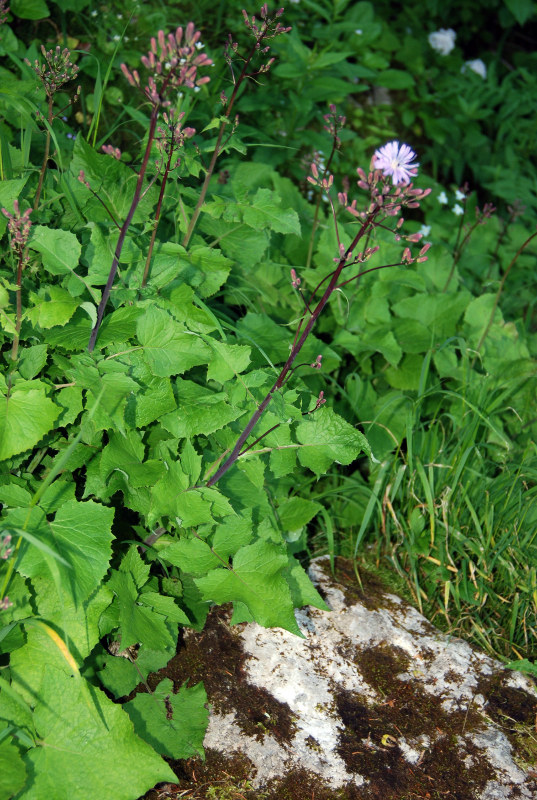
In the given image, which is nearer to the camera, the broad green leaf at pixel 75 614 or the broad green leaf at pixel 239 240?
the broad green leaf at pixel 75 614

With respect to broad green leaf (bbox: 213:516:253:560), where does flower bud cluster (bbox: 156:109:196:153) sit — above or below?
above

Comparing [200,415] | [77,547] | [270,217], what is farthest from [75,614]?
[270,217]

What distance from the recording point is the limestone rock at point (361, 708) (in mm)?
1818

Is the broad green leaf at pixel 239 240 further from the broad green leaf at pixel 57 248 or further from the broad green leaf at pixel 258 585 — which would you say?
the broad green leaf at pixel 258 585

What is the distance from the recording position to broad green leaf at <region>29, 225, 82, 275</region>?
1956 millimetres

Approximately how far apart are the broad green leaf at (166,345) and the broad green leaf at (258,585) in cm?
55

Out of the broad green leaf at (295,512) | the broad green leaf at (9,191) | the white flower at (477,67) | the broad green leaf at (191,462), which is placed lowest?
the broad green leaf at (295,512)

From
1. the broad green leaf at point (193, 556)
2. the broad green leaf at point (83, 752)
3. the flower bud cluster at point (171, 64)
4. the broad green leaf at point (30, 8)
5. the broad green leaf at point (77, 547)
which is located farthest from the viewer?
the broad green leaf at point (30, 8)

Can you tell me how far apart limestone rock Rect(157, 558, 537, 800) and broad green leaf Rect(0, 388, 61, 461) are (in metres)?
0.80

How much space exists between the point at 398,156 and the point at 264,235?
934 mm

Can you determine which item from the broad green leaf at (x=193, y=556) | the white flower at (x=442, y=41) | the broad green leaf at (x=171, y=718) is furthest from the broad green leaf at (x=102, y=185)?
the white flower at (x=442, y=41)

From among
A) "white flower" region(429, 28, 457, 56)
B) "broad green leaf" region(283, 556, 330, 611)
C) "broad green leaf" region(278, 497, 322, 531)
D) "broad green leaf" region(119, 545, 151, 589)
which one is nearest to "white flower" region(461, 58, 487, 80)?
"white flower" region(429, 28, 457, 56)

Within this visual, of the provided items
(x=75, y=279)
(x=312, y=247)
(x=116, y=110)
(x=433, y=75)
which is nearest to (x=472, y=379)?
(x=312, y=247)

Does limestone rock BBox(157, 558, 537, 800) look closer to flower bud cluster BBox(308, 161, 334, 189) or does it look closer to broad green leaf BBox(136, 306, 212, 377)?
A: broad green leaf BBox(136, 306, 212, 377)
